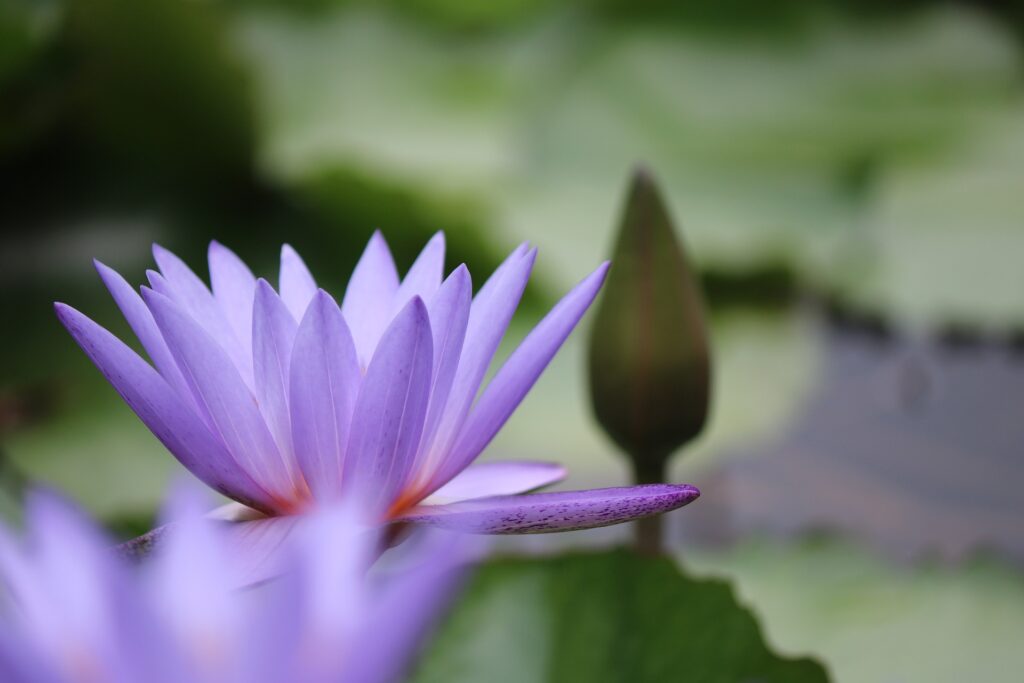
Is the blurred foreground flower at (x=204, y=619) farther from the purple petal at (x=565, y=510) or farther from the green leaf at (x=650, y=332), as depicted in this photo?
the green leaf at (x=650, y=332)

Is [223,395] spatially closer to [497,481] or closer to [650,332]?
[497,481]

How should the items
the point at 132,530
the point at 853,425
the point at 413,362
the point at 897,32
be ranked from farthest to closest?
the point at 897,32, the point at 853,425, the point at 132,530, the point at 413,362

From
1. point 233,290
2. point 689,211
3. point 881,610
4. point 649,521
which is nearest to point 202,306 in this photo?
point 233,290

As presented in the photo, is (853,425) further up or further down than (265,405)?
further down

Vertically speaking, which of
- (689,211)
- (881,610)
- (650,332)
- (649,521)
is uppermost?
(689,211)

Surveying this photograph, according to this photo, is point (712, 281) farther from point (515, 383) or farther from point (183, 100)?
point (515, 383)

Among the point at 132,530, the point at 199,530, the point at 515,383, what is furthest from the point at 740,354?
the point at 199,530
